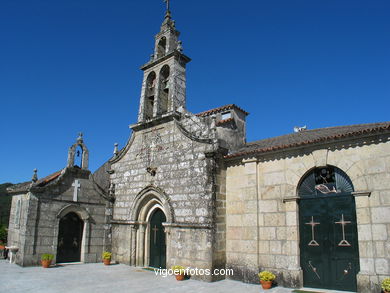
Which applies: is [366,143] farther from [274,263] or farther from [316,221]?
[274,263]

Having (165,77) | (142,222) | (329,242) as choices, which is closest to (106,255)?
(142,222)

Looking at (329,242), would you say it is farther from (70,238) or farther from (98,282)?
(70,238)

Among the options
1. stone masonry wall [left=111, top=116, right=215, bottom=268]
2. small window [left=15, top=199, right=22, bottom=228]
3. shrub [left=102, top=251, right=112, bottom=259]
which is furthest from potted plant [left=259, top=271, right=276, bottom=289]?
small window [left=15, top=199, right=22, bottom=228]

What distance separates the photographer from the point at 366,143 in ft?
26.3

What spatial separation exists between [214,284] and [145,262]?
12.9ft

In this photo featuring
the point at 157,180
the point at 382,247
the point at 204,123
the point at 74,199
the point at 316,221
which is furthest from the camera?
the point at 74,199

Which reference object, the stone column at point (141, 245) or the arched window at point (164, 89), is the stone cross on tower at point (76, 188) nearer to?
the stone column at point (141, 245)

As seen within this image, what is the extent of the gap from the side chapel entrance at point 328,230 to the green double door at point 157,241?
5.18 metres

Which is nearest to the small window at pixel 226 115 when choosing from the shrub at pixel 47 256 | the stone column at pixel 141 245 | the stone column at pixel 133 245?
the stone column at pixel 141 245

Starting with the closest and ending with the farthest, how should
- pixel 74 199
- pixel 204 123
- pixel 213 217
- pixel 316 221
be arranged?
pixel 316 221
pixel 213 217
pixel 204 123
pixel 74 199

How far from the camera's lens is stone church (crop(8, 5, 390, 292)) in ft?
26.0

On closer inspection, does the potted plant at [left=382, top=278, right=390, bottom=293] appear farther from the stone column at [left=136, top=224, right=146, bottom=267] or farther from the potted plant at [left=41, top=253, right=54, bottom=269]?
the potted plant at [left=41, top=253, right=54, bottom=269]

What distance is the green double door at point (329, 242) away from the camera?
7.85m

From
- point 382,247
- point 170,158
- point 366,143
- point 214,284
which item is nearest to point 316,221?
point 382,247
